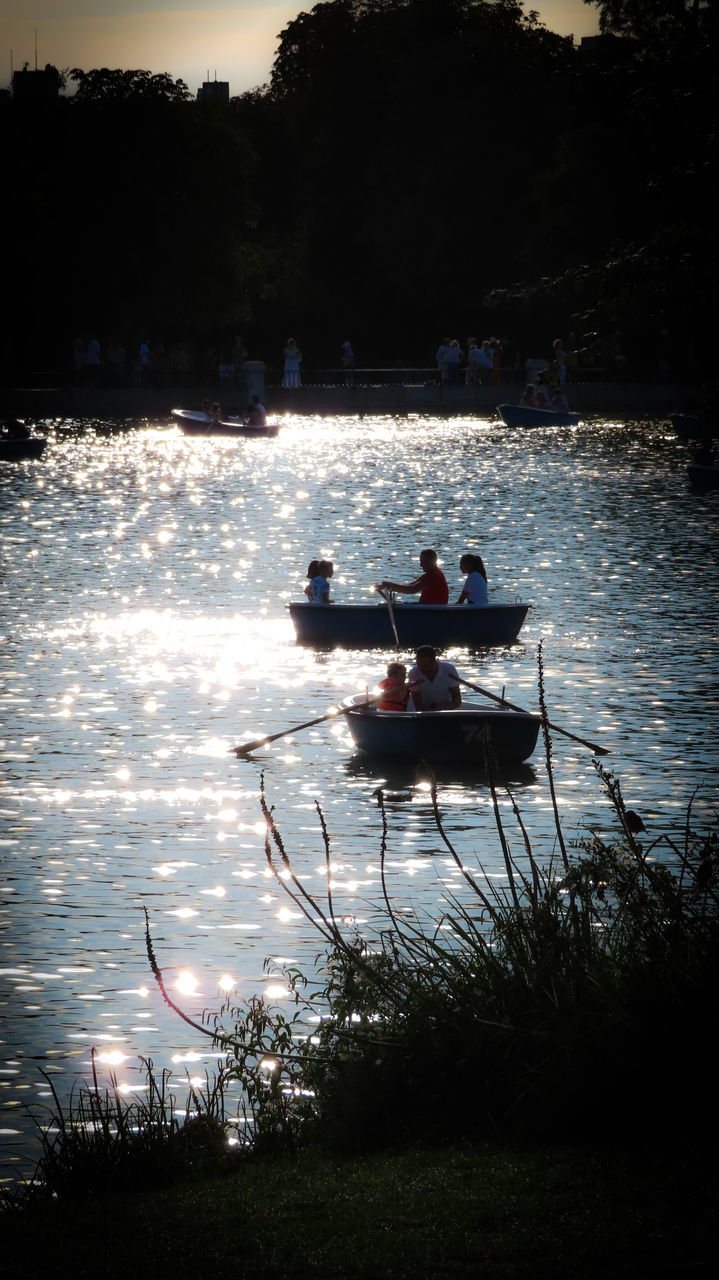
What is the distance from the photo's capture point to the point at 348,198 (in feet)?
283

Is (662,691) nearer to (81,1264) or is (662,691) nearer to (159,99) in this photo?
(81,1264)

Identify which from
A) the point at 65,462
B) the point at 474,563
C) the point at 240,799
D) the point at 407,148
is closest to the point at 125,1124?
the point at 240,799

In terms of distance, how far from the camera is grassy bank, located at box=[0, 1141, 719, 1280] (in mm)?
6531

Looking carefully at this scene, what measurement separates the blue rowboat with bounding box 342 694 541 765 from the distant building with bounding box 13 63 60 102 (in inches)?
2409

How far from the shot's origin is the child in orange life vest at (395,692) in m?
18.0

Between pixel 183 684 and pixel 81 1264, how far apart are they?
1631 cm

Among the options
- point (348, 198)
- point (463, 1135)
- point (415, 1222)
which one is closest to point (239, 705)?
point (463, 1135)

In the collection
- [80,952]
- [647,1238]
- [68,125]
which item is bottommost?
[80,952]

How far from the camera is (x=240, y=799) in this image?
668 inches

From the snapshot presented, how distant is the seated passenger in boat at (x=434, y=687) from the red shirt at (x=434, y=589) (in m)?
6.58

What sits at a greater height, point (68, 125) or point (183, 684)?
point (68, 125)

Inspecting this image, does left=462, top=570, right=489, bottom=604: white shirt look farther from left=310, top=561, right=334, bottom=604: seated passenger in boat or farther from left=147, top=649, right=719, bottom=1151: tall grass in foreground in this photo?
left=147, top=649, right=719, bottom=1151: tall grass in foreground

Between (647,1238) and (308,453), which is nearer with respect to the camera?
(647,1238)

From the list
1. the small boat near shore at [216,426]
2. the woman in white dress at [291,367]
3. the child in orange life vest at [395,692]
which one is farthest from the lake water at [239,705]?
the woman in white dress at [291,367]
